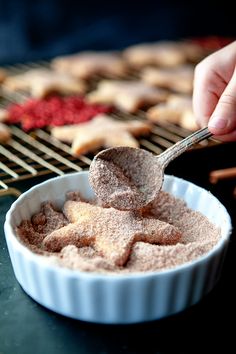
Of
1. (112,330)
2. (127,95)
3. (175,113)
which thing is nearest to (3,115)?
(127,95)

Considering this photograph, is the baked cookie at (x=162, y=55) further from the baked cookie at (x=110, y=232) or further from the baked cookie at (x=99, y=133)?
the baked cookie at (x=110, y=232)

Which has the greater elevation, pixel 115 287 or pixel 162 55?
pixel 115 287

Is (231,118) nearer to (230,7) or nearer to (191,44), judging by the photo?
(191,44)

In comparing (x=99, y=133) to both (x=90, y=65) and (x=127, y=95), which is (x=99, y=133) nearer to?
(x=127, y=95)

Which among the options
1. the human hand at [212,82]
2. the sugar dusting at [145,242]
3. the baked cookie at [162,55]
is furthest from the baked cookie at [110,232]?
the baked cookie at [162,55]

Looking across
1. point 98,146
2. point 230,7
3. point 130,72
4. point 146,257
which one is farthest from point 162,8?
point 146,257

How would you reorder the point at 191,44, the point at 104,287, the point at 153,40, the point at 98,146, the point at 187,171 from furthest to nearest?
the point at 153,40
the point at 191,44
the point at 98,146
the point at 187,171
the point at 104,287
